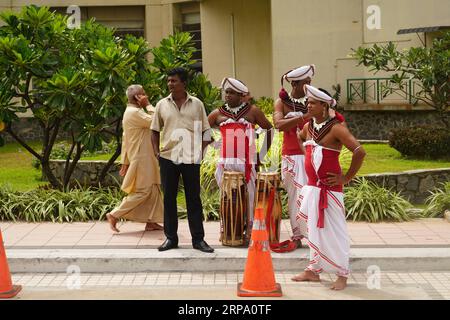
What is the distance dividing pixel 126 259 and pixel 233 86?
7.33 feet

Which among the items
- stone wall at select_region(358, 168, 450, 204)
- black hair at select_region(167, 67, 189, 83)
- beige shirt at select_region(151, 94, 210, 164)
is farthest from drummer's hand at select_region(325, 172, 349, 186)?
stone wall at select_region(358, 168, 450, 204)

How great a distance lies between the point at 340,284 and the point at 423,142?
9.67 meters

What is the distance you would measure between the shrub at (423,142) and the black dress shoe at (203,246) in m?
9.02

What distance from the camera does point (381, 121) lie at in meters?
22.1

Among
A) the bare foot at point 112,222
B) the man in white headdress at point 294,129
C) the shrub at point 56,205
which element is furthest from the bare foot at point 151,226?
the man in white headdress at point 294,129

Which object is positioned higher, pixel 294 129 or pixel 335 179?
pixel 294 129

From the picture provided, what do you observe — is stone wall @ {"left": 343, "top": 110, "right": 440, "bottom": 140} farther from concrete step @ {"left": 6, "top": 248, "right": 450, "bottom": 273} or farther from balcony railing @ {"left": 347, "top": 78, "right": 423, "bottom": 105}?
→ concrete step @ {"left": 6, "top": 248, "right": 450, "bottom": 273}

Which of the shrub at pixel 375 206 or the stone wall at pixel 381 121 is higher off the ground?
the stone wall at pixel 381 121

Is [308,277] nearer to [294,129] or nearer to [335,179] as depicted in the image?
[335,179]

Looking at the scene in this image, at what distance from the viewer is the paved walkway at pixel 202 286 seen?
7.77 metres

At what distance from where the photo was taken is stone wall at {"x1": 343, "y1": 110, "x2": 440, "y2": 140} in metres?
21.2

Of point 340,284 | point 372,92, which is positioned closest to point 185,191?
point 340,284

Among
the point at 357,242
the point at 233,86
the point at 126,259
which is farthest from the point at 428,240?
the point at 126,259

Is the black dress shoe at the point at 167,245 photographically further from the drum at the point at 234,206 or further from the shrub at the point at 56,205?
the shrub at the point at 56,205
